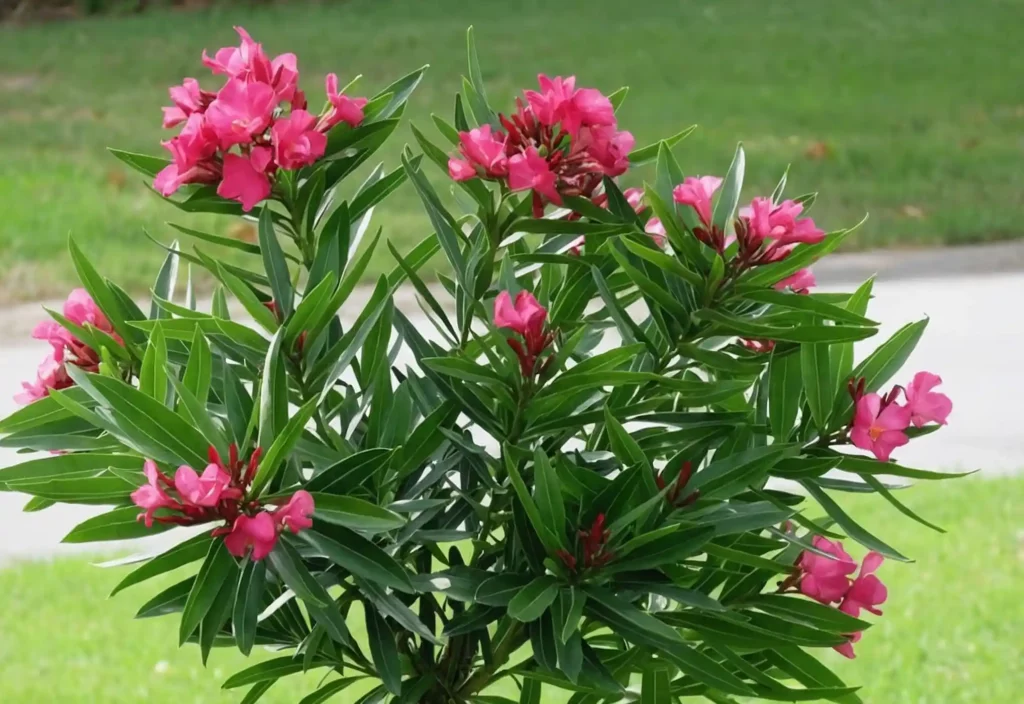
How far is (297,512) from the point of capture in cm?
88

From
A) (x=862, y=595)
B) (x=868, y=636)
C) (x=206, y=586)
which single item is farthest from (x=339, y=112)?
(x=868, y=636)

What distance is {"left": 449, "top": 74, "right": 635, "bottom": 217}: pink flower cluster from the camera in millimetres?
1041

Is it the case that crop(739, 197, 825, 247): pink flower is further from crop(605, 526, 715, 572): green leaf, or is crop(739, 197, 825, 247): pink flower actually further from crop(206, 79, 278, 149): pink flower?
crop(206, 79, 278, 149): pink flower

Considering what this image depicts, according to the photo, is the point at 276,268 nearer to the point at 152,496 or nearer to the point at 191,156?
the point at 191,156

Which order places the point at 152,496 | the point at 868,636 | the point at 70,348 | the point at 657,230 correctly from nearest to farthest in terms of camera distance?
the point at 152,496 < the point at 70,348 < the point at 657,230 < the point at 868,636

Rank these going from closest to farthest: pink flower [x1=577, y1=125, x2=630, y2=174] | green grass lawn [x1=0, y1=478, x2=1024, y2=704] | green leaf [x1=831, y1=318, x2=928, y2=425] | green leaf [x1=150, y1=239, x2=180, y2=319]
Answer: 1. pink flower [x1=577, y1=125, x2=630, y2=174]
2. green leaf [x1=831, y1=318, x2=928, y2=425]
3. green leaf [x1=150, y1=239, x2=180, y2=319]
4. green grass lawn [x1=0, y1=478, x2=1024, y2=704]

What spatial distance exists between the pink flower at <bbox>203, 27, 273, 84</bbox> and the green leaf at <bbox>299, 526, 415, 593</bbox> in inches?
14.1

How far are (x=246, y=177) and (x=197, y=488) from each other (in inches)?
11.1

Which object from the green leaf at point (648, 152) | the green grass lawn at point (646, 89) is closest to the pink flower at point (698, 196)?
the green leaf at point (648, 152)

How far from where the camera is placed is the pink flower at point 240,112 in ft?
3.40

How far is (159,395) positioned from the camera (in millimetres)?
981

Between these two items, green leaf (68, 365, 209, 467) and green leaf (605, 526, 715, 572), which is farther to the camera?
green leaf (605, 526, 715, 572)

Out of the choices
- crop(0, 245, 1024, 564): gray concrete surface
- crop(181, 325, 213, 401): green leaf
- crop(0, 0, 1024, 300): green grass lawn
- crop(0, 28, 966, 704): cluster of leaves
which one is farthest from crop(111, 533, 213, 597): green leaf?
crop(0, 0, 1024, 300): green grass lawn

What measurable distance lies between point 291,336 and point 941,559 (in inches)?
99.2
